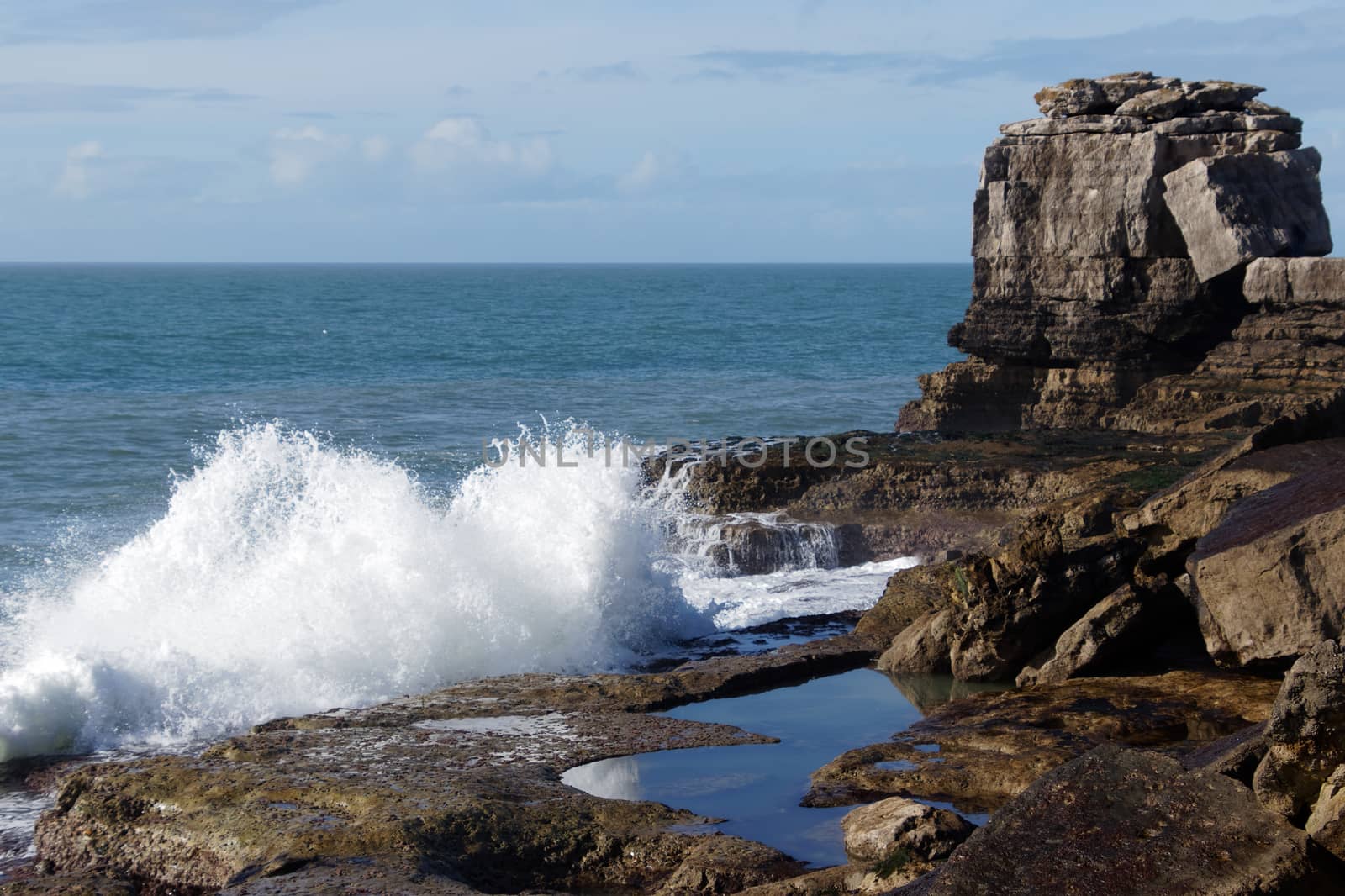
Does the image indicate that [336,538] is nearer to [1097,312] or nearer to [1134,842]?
[1134,842]

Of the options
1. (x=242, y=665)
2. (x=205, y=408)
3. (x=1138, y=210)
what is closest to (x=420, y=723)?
(x=242, y=665)

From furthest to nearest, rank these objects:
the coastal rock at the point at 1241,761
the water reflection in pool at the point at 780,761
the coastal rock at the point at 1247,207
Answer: the coastal rock at the point at 1247,207
the water reflection in pool at the point at 780,761
the coastal rock at the point at 1241,761

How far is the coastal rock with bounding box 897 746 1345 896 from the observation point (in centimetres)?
436

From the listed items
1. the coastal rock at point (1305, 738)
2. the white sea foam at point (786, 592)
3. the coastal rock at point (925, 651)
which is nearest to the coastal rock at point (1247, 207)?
the white sea foam at point (786, 592)

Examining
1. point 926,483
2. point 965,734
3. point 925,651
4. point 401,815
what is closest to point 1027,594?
point 925,651

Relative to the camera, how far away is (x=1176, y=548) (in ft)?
27.7

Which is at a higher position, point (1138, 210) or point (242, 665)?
point (1138, 210)

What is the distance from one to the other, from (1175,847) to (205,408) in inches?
A: 982

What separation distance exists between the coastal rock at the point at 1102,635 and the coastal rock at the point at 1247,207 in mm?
9036

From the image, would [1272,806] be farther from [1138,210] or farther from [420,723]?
[1138,210]

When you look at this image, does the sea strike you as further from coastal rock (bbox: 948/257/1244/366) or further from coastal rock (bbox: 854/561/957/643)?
coastal rock (bbox: 948/257/1244/366)

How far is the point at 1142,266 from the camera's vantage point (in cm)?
1675

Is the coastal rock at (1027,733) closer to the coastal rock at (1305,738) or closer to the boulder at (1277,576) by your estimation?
the boulder at (1277,576)

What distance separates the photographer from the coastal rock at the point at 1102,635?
816 cm
